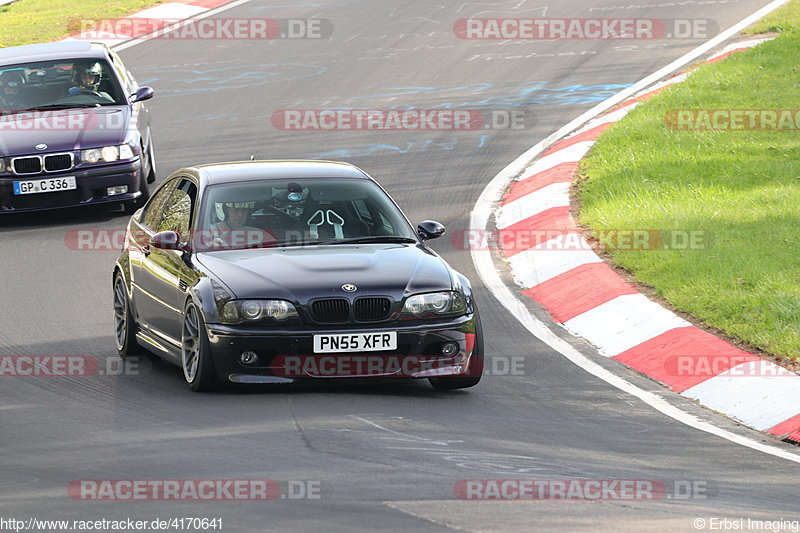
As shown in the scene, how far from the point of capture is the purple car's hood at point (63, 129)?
1514 cm

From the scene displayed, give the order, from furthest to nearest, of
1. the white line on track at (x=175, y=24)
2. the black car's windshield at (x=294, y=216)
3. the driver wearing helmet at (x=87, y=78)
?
the white line on track at (x=175, y=24) → the driver wearing helmet at (x=87, y=78) → the black car's windshield at (x=294, y=216)

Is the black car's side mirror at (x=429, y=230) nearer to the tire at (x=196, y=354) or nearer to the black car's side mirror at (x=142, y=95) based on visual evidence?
the tire at (x=196, y=354)

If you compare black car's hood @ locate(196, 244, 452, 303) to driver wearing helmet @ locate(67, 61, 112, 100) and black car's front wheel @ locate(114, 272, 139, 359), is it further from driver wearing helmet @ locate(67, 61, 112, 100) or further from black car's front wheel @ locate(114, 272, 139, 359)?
driver wearing helmet @ locate(67, 61, 112, 100)

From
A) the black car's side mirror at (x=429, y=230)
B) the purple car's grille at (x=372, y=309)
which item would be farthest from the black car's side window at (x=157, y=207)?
the purple car's grille at (x=372, y=309)

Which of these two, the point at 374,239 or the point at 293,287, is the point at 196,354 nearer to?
the point at 293,287

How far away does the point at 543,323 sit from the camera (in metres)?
11.4

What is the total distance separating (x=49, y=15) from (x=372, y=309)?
73.2 feet

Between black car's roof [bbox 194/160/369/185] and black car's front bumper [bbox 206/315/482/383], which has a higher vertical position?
black car's roof [bbox 194/160/369/185]

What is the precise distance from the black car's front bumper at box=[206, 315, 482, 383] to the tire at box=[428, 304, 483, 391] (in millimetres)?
335

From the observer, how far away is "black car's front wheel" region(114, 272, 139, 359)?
33.7 ft

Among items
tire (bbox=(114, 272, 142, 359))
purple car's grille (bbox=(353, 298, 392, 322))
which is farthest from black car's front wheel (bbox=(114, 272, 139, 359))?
purple car's grille (bbox=(353, 298, 392, 322))

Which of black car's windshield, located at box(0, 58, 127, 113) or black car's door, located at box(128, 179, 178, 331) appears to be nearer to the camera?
black car's door, located at box(128, 179, 178, 331)

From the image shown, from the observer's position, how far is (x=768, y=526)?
6.21 metres

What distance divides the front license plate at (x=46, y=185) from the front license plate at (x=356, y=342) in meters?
7.32
